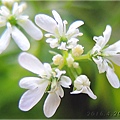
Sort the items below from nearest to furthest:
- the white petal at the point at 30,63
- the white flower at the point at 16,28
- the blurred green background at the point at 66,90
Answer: the white petal at the point at 30,63 → the white flower at the point at 16,28 → the blurred green background at the point at 66,90

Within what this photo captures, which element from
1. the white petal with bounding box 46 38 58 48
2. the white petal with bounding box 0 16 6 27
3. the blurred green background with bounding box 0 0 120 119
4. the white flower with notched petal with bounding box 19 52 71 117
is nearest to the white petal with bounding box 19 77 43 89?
the white flower with notched petal with bounding box 19 52 71 117

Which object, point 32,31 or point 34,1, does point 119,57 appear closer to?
point 32,31

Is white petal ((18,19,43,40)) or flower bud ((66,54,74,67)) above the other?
white petal ((18,19,43,40))

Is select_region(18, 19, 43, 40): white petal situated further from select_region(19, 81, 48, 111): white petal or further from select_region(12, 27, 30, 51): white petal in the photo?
select_region(19, 81, 48, 111): white petal

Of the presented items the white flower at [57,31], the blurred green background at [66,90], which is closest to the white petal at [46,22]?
the white flower at [57,31]

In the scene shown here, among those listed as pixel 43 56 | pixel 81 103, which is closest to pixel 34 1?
pixel 43 56

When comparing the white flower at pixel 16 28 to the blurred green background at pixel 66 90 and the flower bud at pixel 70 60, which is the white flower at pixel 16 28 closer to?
the flower bud at pixel 70 60
